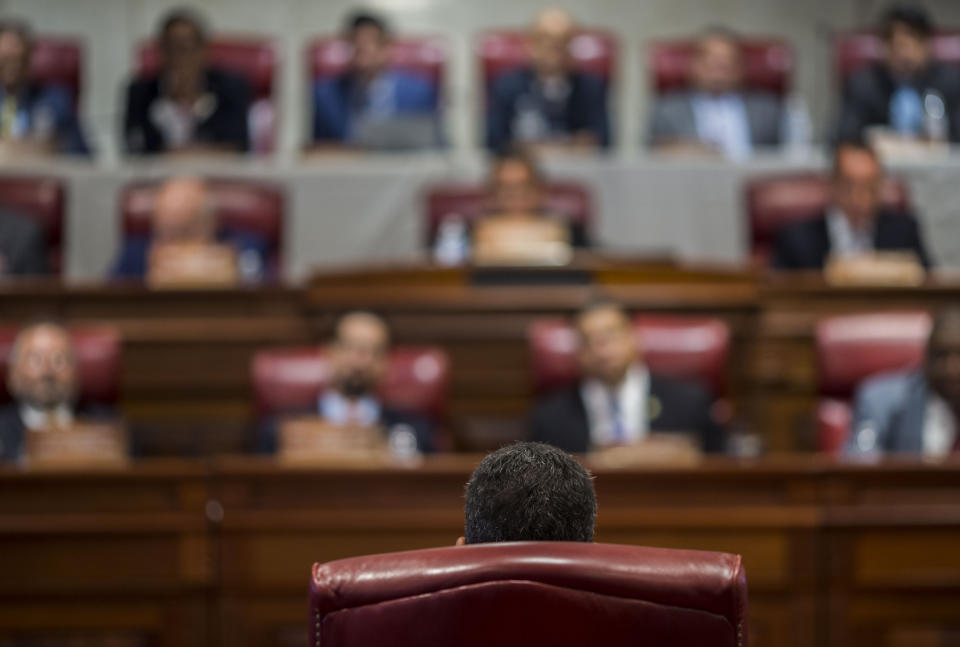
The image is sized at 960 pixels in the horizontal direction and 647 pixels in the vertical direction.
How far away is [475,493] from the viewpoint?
177 cm

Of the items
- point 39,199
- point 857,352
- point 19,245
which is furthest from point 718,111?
point 19,245

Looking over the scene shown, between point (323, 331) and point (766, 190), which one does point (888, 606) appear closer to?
point (323, 331)

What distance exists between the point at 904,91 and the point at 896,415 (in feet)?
9.59

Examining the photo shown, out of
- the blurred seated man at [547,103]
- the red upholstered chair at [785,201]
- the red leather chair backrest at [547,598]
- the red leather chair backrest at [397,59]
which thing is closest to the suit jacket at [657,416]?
the red upholstered chair at [785,201]

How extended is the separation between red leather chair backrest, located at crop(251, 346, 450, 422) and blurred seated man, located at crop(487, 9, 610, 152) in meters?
2.19

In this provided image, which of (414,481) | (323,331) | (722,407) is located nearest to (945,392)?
(722,407)

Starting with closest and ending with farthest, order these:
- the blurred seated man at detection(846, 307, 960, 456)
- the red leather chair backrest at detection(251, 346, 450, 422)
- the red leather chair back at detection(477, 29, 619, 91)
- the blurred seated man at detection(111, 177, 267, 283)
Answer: the blurred seated man at detection(846, 307, 960, 456) < the red leather chair backrest at detection(251, 346, 450, 422) < the blurred seated man at detection(111, 177, 267, 283) < the red leather chair back at detection(477, 29, 619, 91)

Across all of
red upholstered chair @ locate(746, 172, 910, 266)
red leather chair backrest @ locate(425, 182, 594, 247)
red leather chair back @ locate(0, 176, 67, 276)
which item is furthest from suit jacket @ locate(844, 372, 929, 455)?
red leather chair back @ locate(0, 176, 67, 276)

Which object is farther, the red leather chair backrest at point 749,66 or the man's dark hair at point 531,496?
the red leather chair backrest at point 749,66

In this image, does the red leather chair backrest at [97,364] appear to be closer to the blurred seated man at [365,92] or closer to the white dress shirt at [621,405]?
the white dress shirt at [621,405]

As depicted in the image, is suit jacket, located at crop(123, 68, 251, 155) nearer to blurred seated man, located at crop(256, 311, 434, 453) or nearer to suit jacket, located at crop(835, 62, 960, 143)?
blurred seated man, located at crop(256, 311, 434, 453)

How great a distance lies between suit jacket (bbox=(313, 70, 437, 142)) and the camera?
7.05 metres

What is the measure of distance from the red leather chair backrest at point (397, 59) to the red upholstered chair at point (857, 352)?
3082 mm

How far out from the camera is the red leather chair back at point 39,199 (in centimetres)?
627
